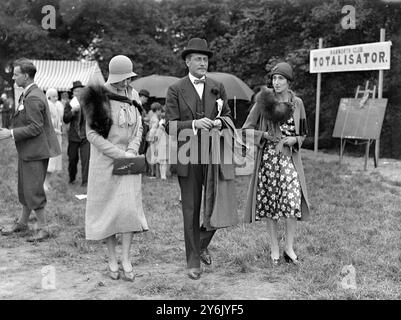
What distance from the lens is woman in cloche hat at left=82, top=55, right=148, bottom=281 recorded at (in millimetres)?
4613

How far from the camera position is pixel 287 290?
174 inches

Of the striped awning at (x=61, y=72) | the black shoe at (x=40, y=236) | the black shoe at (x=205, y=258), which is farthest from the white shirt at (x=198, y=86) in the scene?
the striped awning at (x=61, y=72)

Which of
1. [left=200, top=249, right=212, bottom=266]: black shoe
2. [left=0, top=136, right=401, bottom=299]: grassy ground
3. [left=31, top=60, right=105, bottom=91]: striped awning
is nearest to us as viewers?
[left=0, top=136, right=401, bottom=299]: grassy ground

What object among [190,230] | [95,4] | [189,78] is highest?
[95,4]

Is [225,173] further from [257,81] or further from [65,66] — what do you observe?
Result: [65,66]

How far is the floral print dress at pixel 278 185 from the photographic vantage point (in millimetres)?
5059

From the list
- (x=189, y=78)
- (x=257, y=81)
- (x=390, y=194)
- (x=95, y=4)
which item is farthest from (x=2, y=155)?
(x=95, y=4)

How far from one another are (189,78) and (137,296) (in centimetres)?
195

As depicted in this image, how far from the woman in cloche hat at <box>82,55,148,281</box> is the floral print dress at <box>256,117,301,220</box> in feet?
3.96

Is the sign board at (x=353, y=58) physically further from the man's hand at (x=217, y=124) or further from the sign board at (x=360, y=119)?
the man's hand at (x=217, y=124)

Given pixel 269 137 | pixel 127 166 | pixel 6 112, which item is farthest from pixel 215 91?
pixel 6 112

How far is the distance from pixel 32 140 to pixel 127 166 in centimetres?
193

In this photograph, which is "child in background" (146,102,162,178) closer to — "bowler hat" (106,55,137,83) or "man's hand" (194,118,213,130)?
"bowler hat" (106,55,137,83)

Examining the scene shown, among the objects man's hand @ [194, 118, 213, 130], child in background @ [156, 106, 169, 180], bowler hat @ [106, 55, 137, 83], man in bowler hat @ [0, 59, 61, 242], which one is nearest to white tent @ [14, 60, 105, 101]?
child in background @ [156, 106, 169, 180]
